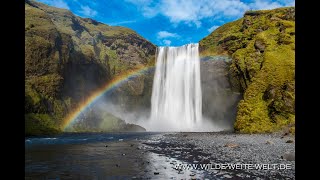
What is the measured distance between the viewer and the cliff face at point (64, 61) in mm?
72562

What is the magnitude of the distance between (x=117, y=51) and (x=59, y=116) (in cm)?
4974

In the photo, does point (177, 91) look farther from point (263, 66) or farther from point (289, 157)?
point (289, 157)

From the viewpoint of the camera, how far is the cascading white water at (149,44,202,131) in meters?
81.1

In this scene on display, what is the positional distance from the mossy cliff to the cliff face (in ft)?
113

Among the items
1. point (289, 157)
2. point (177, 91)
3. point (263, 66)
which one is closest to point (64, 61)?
point (177, 91)

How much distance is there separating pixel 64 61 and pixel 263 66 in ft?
199

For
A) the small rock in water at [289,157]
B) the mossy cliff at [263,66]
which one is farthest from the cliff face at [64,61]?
the small rock in water at [289,157]

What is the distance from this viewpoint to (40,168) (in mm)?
16469

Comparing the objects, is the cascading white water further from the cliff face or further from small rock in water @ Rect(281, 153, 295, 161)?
small rock in water @ Rect(281, 153, 295, 161)

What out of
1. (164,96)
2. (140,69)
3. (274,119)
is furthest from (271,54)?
(140,69)

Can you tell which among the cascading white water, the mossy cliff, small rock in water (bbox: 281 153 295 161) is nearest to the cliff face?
the cascading white water

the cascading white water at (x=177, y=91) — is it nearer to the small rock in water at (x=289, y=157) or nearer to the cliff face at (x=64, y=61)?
the cliff face at (x=64, y=61)

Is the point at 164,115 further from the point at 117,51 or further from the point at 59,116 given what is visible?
the point at 117,51

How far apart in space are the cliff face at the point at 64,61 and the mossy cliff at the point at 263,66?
113ft
